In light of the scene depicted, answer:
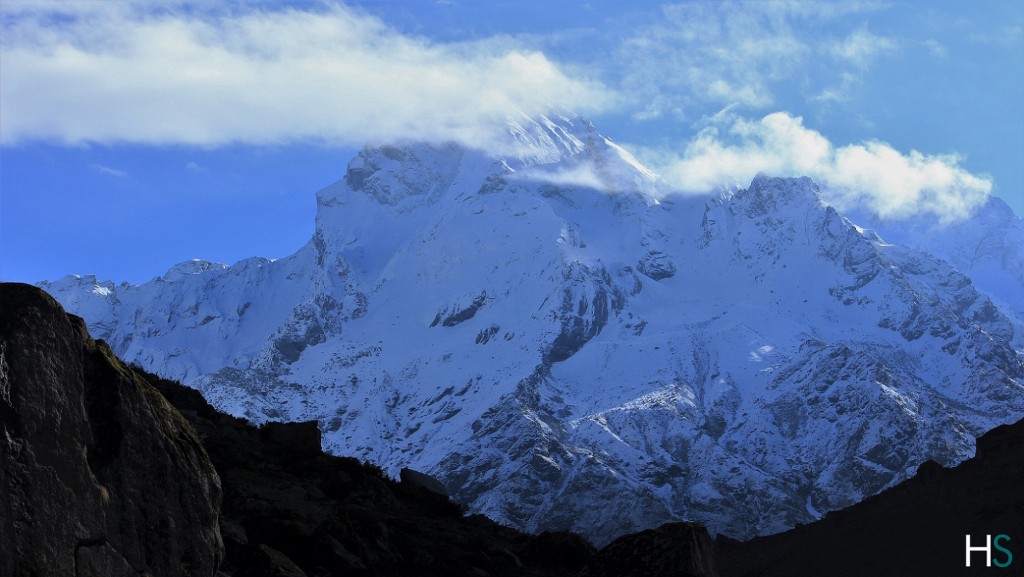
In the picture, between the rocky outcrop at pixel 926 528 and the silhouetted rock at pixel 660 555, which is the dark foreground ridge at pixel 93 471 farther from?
the rocky outcrop at pixel 926 528

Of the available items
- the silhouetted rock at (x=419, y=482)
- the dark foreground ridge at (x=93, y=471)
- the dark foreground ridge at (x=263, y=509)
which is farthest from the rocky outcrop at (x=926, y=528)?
the dark foreground ridge at (x=93, y=471)

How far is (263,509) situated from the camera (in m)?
24.0

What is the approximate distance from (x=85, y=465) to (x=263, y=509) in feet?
38.1

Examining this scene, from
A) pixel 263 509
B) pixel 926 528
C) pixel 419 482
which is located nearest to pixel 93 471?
pixel 263 509

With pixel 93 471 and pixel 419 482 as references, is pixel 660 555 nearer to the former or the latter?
pixel 93 471

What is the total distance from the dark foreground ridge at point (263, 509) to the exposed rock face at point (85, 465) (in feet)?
0.05

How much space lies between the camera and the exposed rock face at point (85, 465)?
1188 centimetres

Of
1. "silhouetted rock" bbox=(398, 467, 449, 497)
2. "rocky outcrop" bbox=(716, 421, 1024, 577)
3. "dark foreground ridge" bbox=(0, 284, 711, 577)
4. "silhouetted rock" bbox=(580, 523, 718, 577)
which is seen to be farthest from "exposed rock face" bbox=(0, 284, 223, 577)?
"silhouetted rock" bbox=(398, 467, 449, 497)

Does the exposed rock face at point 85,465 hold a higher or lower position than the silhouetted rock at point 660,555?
lower

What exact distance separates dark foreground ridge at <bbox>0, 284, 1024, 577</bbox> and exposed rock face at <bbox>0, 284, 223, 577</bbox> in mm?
Answer: 17

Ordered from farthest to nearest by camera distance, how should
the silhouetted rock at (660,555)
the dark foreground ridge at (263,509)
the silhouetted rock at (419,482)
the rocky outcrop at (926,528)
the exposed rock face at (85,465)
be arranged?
the silhouetted rock at (419,482), the rocky outcrop at (926,528), the silhouetted rock at (660,555), the dark foreground ridge at (263,509), the exposed rock face at (85,465)

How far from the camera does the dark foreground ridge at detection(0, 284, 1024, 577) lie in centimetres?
1214

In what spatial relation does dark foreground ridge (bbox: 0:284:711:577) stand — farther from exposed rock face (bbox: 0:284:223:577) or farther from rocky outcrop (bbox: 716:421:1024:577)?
rocky outcrop (bbox: 716:421:1024:577)

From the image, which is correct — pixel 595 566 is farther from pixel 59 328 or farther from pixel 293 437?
pixel 293 437
